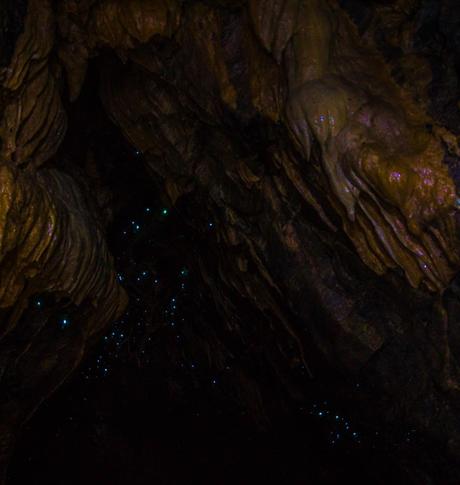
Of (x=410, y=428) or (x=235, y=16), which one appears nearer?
(x=235, y=16)

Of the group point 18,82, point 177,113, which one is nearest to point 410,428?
point 177,113

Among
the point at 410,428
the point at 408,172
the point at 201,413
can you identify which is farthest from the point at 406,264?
the point at 201,413

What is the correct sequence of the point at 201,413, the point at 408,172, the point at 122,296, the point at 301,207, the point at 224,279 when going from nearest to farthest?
1. the point at 408,172
2. the point at 301,207
3. the point at 122,296
4. the point at 224,279
5. the point at 201,413

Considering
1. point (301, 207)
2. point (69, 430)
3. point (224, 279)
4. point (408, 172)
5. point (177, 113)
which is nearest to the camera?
point (408, 172)

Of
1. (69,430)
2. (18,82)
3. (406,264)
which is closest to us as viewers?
(406,264)

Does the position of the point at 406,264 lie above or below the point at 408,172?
below

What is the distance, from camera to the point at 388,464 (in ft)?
11.1

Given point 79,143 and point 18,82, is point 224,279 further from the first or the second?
point 18,82

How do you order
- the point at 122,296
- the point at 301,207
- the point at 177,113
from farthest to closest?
the point at 122,296, the point at 177,113, the point at 301,207

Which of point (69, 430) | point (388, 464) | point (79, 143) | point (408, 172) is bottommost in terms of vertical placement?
point (388, 464)

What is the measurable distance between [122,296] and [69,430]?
2.07 metres

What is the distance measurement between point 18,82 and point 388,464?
3101 millimetres

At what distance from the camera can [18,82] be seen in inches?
104

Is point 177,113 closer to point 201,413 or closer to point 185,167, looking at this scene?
point 185,167
